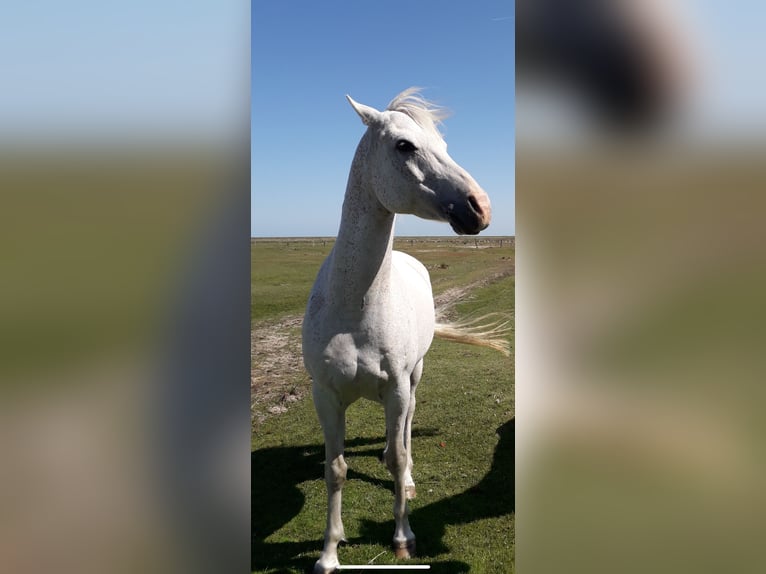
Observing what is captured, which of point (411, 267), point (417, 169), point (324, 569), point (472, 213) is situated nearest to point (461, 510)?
point (324, 569)

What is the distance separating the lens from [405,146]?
5.66ft

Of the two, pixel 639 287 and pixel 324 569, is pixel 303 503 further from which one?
pixel 639 287

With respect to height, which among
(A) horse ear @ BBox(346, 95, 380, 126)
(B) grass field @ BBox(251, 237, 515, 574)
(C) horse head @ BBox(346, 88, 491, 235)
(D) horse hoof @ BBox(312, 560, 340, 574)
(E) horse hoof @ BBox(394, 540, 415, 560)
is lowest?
(D) horse hoof @ BBox(312, 560, 340, 574)

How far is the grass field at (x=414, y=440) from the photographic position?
2342 mm

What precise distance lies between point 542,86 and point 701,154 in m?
0.35

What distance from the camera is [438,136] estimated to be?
1.77m

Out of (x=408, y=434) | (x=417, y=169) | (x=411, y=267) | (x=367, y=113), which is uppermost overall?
(x=367, y=113)

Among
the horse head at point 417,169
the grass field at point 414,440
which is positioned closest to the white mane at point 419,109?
the horse head at point 417,169

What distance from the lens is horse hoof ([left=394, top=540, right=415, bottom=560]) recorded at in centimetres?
224

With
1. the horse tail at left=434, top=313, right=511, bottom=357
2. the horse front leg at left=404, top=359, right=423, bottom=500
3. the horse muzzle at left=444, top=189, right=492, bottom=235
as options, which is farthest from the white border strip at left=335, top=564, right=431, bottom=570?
the horse muzzle at left=444, top=189, right=492, bottom=235

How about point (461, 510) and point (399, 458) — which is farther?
point (461, 510)

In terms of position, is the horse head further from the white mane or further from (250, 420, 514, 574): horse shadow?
(250, 420, 514, 574): horse shadow

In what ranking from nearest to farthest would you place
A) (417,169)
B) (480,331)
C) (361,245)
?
(417,169)
(361,245)
(480,331)

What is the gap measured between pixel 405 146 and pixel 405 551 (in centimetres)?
198
